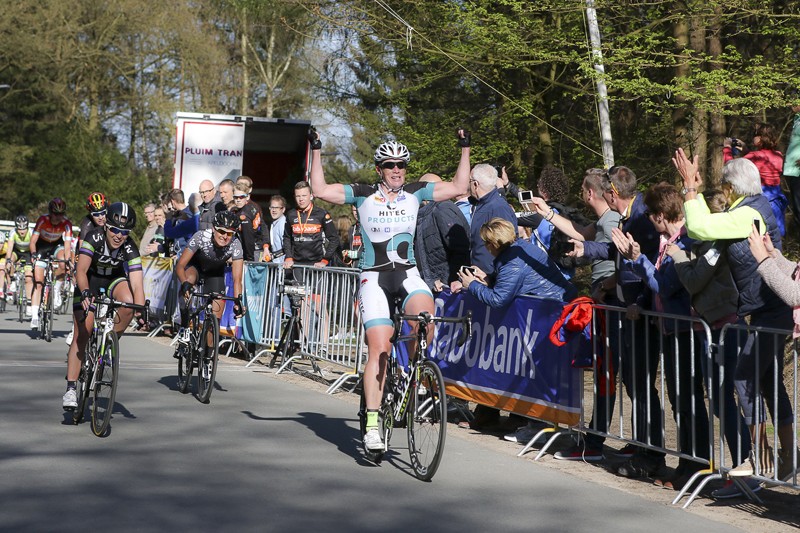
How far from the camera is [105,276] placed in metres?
10.3

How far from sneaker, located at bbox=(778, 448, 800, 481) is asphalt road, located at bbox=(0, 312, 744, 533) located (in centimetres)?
49

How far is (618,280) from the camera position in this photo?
869 centimetres

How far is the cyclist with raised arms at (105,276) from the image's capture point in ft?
33.1

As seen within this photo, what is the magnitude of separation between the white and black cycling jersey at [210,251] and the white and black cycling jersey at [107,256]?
1.87 metres

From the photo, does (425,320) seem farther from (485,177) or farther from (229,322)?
(229,322)

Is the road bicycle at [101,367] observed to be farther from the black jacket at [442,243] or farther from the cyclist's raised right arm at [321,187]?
the black jacket at [442,243]

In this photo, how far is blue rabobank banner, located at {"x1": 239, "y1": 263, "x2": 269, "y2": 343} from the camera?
1614 centimetres

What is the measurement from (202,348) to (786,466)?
6233 mm

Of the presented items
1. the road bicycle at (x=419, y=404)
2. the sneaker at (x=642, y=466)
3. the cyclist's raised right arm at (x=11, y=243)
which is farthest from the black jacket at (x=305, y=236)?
the cyclist's raised right arm at (x=11, y=243)

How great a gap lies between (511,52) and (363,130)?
33.0 feet

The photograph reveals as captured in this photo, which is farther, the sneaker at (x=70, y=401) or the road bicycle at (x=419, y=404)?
the sneaker at (x=70, y=401)

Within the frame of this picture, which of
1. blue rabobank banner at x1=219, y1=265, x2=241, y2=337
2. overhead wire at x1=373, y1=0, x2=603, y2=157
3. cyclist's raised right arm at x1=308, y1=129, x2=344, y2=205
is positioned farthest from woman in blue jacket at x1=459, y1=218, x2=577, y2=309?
overhead wire at x1=373, y1=0, x2=603, y2=157

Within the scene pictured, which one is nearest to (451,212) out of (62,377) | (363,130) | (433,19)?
(62,377)

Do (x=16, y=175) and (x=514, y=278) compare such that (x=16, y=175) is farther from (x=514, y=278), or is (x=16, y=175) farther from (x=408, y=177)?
(x=514, y=278)
